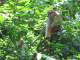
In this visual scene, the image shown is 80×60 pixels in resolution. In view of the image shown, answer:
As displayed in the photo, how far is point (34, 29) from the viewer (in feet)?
7.79

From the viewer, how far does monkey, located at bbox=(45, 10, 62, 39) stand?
2.09 metres

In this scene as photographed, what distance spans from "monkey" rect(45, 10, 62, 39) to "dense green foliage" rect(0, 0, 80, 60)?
8 cm

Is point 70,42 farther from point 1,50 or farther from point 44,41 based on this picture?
point 1,50

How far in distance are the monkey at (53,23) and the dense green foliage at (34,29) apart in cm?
8

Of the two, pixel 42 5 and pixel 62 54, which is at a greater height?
pixel 42 5

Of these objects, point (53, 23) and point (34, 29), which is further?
point (34, 29)

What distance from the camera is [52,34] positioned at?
216cm

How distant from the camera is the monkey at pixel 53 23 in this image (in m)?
2.09

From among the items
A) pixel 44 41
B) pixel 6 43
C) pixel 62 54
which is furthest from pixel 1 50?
pixel 62 54

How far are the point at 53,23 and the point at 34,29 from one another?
0.32 meters

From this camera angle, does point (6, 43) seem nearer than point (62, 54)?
No

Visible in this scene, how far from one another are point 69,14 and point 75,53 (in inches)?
17.6

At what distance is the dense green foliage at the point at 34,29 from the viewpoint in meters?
2.15

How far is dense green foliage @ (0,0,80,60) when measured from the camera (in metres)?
2.15
